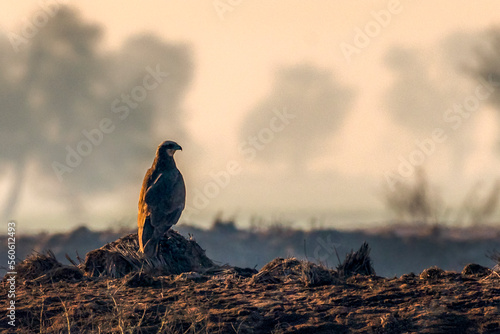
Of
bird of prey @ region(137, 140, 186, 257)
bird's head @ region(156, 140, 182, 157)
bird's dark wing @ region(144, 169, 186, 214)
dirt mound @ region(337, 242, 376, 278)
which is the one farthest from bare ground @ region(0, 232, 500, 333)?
bird's head @ region(156, 140, 182, 157)

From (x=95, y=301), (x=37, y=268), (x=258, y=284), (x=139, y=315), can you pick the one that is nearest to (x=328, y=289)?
(x=258, y=284)

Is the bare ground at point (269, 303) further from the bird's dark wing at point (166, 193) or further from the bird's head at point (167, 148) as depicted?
the bird's head at point (167, 148)

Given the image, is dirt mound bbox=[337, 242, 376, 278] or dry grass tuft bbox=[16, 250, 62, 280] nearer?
dirt mound bbox=[337, 242, 376, 278]

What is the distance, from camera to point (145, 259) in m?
10.2

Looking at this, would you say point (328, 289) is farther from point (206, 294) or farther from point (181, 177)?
point (181, 177)

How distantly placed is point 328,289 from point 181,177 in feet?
14.3

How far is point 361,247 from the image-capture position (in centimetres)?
944

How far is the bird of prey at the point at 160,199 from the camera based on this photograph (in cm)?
1052

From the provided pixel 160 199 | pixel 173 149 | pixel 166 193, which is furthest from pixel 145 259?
pixel 173 149

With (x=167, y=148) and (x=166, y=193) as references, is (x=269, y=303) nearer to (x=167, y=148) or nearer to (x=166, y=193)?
(x=166, y=193)

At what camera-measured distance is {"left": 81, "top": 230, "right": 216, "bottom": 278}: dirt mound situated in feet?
33.1

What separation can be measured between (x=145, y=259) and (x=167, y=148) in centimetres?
235

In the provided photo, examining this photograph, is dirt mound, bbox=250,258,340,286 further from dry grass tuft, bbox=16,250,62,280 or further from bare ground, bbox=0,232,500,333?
dry grass tuft, bbox=16,250,62,280

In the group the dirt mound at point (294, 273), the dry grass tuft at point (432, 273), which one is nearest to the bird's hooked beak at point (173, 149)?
the dirt mound at point (294, 273)
